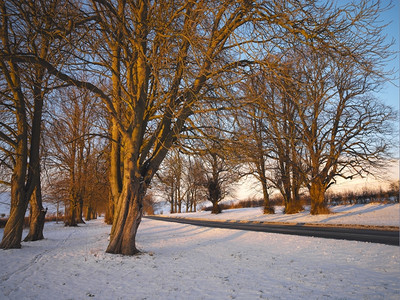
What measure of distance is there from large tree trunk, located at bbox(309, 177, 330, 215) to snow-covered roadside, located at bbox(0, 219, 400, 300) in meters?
13.0

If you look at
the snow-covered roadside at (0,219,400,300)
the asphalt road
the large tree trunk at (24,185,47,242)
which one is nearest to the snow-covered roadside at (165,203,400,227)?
the asphalt road

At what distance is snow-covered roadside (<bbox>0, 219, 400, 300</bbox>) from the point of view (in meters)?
4.18

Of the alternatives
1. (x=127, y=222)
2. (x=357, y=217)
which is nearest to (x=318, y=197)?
(x=357, y=217)

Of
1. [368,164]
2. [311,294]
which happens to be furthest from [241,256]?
[368,164]

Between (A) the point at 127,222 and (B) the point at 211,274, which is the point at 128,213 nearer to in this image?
(A) the point at 127,222

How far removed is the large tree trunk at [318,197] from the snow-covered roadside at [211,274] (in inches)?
513

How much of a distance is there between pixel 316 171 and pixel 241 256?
1476 centimetres

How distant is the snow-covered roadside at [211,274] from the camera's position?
418 centimetres

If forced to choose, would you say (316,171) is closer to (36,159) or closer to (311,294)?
(311,294)

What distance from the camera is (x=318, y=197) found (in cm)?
2062

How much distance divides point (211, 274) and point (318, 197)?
1805 centimetres

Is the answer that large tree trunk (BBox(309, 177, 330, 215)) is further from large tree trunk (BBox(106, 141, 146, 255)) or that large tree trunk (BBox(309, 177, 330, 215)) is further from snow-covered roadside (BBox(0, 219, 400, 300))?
large tree trunk (BBox(106, 141, 146, 255))

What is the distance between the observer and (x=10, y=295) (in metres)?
3.95

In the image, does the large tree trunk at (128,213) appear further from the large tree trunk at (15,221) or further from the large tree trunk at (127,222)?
the large tree trunk at (15,221)
